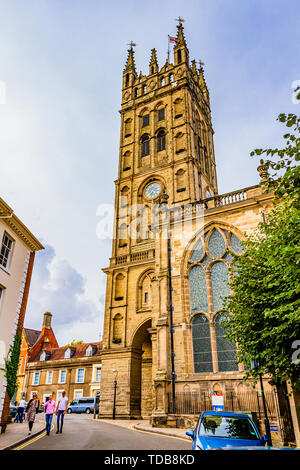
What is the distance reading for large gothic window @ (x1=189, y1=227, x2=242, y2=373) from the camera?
19438 millimetres

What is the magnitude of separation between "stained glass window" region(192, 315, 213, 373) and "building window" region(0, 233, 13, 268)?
1102 centimetres

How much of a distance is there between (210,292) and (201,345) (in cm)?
309

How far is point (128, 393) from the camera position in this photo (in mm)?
28312

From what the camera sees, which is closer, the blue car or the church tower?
the blue car

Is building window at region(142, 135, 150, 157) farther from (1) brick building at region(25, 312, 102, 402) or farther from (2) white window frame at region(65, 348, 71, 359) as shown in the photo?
(2) white window frame at region(65, 348, 71, 359)

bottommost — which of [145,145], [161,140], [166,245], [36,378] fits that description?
[36,378]

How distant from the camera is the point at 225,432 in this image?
775 cm

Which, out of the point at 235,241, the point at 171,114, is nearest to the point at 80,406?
the point at 235,241

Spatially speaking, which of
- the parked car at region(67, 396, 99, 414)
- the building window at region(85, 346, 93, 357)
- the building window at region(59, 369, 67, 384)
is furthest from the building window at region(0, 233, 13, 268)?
the building window at region(59, 369, 67, 384)

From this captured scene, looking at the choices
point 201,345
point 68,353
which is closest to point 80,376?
point 68,353

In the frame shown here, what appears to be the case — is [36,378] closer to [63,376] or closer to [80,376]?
[63,376]

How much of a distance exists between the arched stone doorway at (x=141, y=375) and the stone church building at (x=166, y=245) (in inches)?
3.2

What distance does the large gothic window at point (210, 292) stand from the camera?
19.4m
